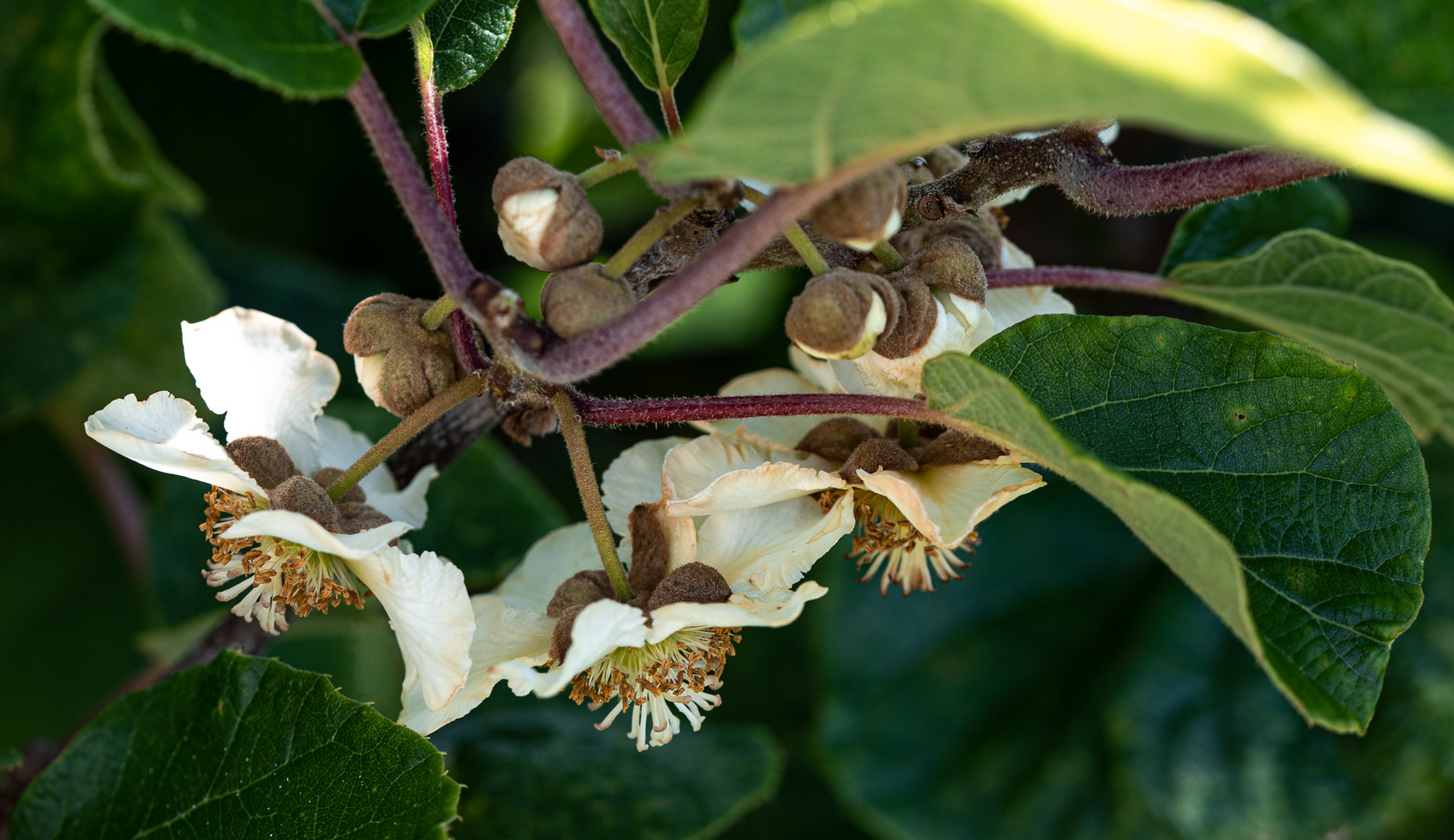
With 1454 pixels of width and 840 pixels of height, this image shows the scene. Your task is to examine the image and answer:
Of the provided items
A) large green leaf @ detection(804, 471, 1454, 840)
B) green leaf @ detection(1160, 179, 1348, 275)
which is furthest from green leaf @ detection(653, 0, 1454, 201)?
large green leaf @ detection(804, 471, 1454, 840)

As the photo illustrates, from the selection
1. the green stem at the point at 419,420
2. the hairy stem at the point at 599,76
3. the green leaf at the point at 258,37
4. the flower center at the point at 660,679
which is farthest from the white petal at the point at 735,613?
the green leaf at the point at 258,37

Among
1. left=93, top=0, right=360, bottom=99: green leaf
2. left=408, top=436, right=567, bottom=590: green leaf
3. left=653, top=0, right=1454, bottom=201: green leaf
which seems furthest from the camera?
left=408, top=436, right=567, bottom=590: green leaf

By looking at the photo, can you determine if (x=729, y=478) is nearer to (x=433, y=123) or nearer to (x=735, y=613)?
(x=735, y=613)

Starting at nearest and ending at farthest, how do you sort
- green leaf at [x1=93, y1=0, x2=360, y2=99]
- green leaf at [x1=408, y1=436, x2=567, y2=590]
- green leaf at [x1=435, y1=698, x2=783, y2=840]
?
green leaf at [x1=93, y1=0, x2=360, y2=99]
green leaf at [x1=435, y1=698, x2=783, y2=840]
green leaf at [x1=408, y1=436, x2=567, y2=590]

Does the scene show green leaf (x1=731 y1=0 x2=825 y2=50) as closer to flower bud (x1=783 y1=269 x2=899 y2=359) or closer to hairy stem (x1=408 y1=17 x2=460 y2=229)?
hairy stem (x1=408 y1=17 x2=460 y2=229)

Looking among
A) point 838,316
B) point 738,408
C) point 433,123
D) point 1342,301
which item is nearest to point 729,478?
point 738,408

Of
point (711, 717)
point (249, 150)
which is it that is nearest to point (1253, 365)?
point (711, 717)

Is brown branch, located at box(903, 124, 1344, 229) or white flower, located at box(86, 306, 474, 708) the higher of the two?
brown branch, located at box(903, 124, 1344, 229)
